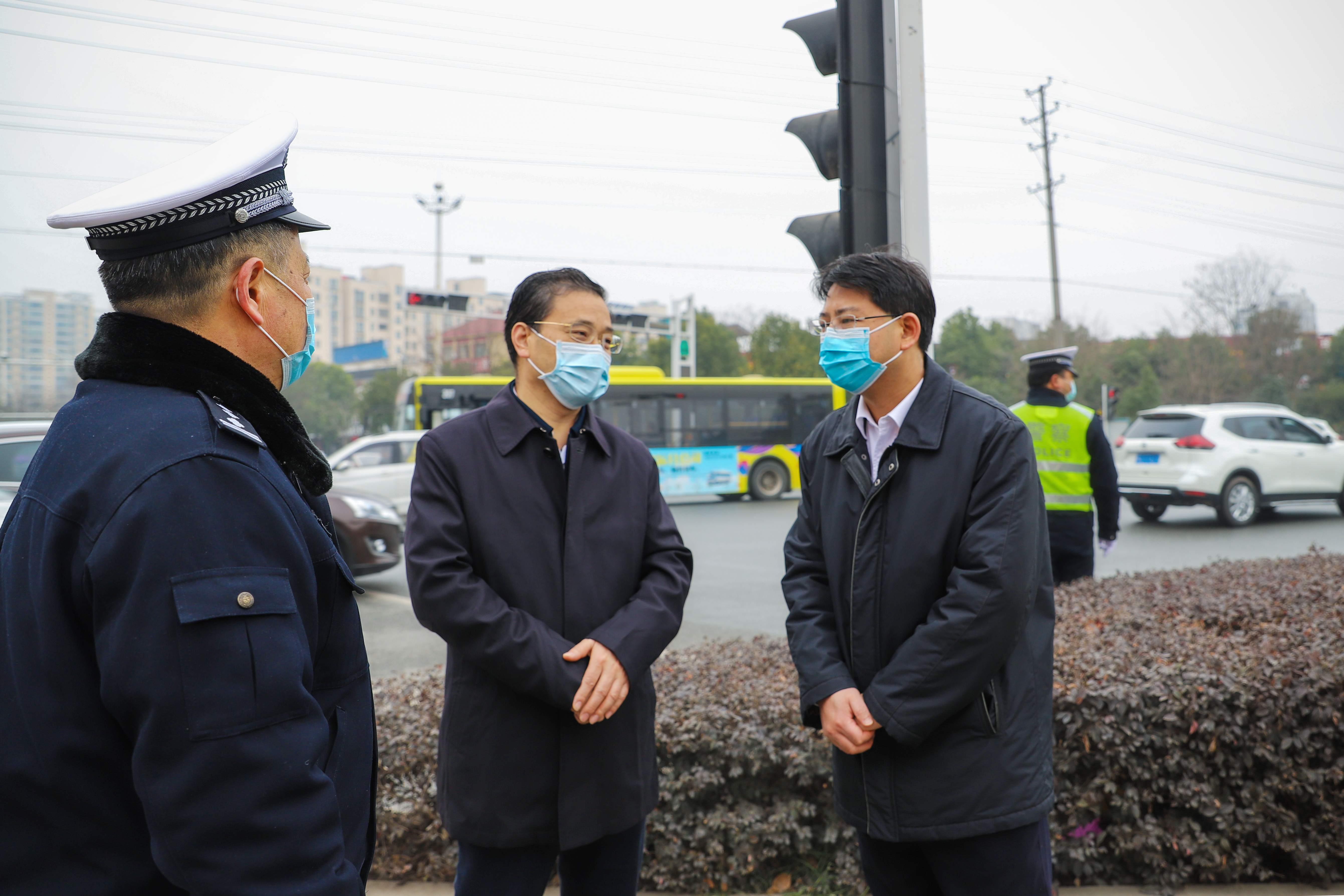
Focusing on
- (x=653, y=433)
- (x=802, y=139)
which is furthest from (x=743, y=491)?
(x=802, y=139)

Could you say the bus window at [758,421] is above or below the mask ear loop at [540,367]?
above

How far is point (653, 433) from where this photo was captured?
19469mm

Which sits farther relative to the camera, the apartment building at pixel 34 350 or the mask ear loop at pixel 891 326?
the apartment building at pixel 34 350

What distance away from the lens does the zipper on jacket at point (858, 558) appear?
2111 millimetres

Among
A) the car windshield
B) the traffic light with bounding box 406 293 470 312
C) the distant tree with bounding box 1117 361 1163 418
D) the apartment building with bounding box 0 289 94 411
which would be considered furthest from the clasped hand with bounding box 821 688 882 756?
the distant tree with bounding box 1117 361 1163 418

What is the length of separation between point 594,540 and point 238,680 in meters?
1.22

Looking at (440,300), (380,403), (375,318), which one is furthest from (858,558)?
(375,318)

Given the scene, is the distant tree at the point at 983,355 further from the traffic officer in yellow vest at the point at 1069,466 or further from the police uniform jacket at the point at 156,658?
the police uniform jacket at the point at 156,658

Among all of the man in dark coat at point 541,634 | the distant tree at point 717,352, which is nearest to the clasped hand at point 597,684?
the man in dark coat at point 541,634

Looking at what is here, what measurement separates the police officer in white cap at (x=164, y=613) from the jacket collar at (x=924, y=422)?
1.34 metres

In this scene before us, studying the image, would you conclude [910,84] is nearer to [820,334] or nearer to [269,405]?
[820,334]

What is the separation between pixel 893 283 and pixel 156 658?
1.85 m

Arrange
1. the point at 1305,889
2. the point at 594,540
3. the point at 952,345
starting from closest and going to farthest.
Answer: the point at 594,540 < the point at 1305,889 < the point at 952,345

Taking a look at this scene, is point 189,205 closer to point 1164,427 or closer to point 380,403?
→ point 1164,427
